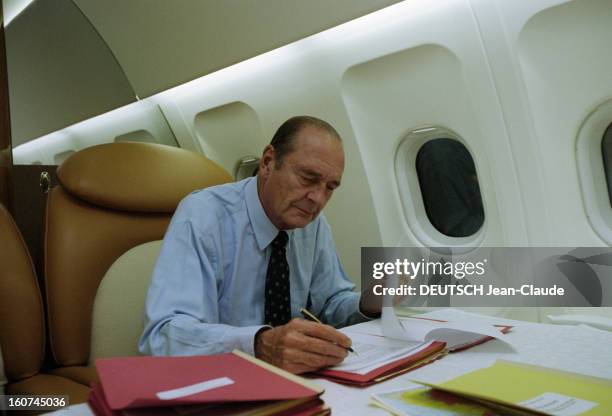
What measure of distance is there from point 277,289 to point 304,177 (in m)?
0.36

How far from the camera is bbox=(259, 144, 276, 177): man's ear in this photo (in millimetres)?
1631

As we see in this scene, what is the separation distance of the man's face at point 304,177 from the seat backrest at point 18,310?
2.41 feet

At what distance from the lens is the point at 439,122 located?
7.95 ft

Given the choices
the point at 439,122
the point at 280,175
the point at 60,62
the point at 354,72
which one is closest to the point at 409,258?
the point at 439,122

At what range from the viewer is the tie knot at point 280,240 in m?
1.64

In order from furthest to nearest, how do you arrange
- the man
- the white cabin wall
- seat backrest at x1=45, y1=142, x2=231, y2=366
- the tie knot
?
1. the white cabin wall
2. the tie knot
3. seat backrest at x1=45, y1=142, x2=231, y2=366
4. the man

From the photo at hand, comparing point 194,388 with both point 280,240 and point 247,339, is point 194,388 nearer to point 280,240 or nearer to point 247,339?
point 247,339

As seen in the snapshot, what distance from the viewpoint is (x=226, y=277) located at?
1585mm

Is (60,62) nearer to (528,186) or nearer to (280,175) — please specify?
(280,175)

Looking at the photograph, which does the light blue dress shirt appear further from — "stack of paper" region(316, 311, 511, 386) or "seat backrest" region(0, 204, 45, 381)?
"seat backrest" region(0, 204, 45, 381)

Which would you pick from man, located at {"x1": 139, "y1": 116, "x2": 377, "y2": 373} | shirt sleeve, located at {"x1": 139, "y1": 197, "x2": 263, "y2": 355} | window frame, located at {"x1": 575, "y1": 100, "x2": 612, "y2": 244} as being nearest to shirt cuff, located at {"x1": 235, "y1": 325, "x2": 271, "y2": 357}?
shirt sleeve, located at {"x1": 139, "y1": 197, "x2": 263, "y2": 355}

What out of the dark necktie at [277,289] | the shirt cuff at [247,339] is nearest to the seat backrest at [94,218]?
the dark necktie at [277,289]

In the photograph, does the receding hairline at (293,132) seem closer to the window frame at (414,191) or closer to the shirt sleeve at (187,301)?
the shirt sleeve at (187,301)

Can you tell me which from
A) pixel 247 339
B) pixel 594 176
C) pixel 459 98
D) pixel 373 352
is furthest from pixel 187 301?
pixel 594 176
